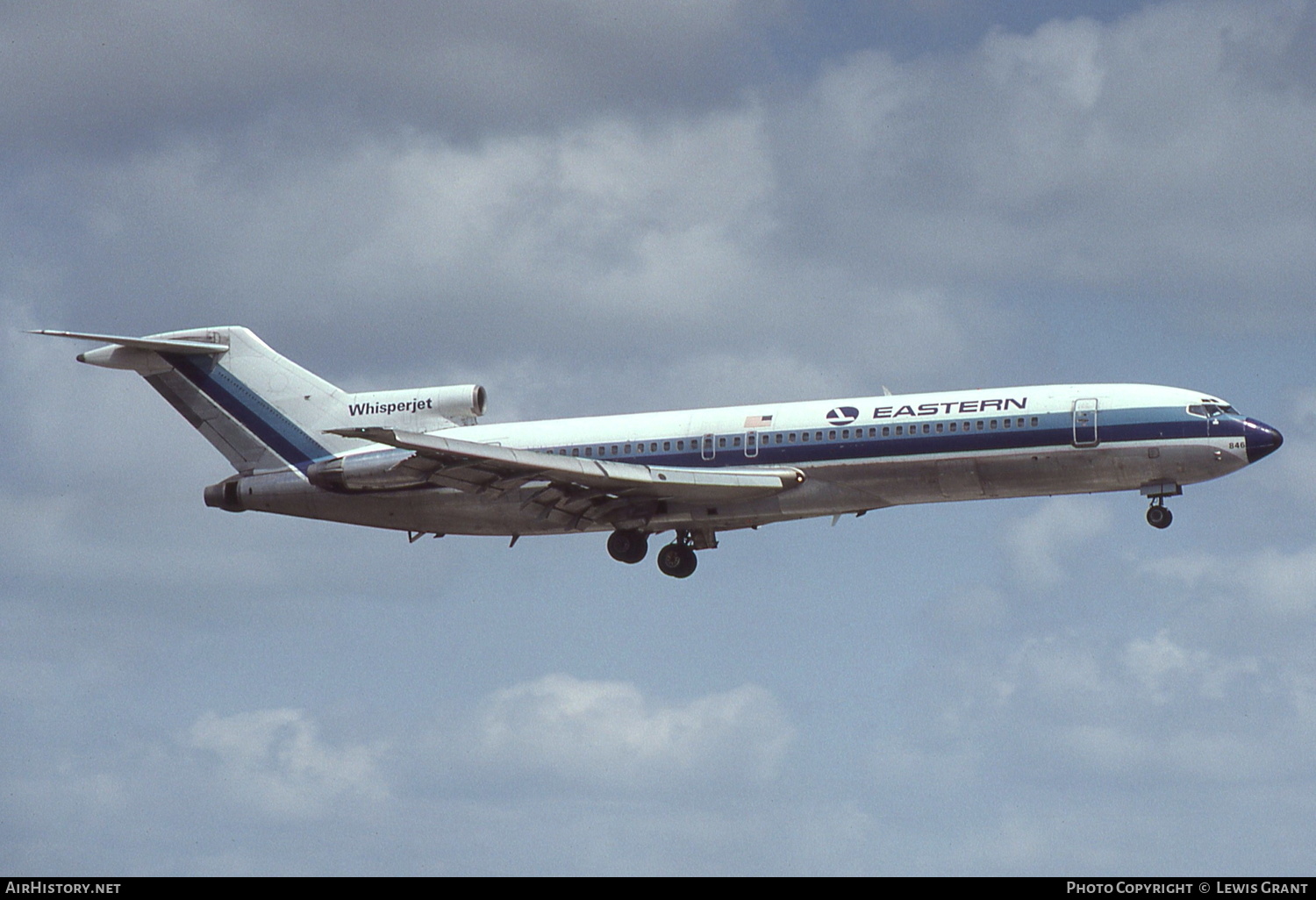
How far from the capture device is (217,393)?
184 ft

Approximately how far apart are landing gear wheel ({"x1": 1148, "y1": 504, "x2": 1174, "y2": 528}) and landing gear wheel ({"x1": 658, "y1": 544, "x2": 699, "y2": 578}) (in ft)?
44.1

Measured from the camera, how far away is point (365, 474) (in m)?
50.9

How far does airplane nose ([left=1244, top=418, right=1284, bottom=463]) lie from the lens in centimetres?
4594

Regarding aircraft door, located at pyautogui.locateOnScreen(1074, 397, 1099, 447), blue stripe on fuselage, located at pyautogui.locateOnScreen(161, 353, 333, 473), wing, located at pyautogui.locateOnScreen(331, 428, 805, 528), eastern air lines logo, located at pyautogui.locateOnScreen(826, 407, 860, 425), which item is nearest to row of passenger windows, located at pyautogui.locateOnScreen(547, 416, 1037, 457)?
eastern air lines logo, located at pyautogui.locateOnScreen(826, 407, 860, 425)

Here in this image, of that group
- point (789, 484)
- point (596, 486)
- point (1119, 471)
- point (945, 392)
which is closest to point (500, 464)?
point (596, 486)

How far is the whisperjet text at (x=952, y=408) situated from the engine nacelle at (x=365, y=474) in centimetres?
1283

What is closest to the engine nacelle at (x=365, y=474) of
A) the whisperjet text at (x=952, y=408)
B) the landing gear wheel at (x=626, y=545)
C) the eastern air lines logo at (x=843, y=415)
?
the landing gear wheel at (x=626, y=545)

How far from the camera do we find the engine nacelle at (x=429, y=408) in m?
53.3

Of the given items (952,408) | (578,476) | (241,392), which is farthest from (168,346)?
(952,408)

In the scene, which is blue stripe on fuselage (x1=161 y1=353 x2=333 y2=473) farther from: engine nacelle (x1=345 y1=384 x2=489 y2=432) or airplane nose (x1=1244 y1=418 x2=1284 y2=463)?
airplane nose (x1=1244 y1=418 x2=1284 y2=463)

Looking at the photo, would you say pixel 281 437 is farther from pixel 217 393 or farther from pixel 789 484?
pixel 789 484

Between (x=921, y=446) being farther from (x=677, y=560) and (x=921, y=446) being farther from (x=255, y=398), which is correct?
(x=255, y=398)
